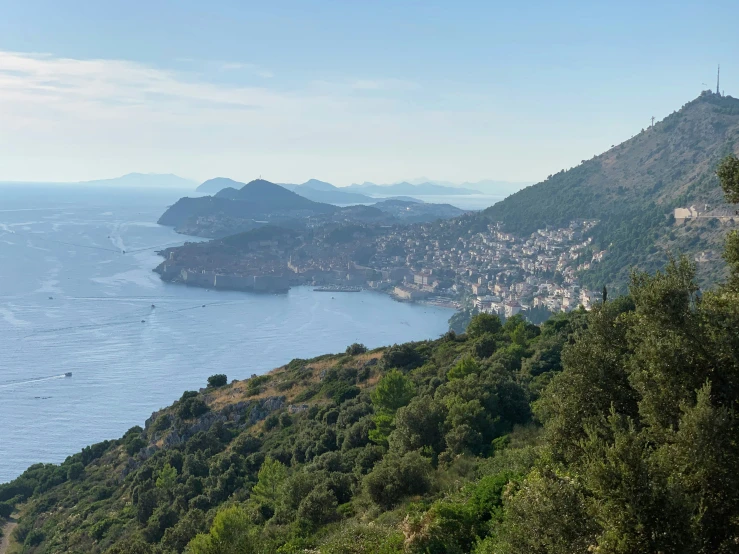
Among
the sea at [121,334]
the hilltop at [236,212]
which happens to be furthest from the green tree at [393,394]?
the hilltop at [236,212]

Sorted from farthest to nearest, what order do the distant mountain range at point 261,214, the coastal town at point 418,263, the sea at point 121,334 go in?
the distant mountain range at point 261,214 → the coastal town at point 418,263 → the sea at point 121,334

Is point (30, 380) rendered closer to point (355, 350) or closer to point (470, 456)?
point (355, 350)

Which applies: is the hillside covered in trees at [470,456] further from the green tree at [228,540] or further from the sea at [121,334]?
the sea at [121,334]

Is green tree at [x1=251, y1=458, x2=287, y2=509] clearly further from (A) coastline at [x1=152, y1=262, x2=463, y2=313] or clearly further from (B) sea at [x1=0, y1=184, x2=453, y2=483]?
(A) coastline at [x1=152, y1=262, x2=463, y2=313]

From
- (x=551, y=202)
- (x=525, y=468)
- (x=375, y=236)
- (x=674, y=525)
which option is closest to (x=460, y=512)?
(x=525, y=468)

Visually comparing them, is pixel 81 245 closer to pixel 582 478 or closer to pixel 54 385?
pixel 54 385

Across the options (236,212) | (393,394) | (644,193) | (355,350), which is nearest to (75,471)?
(355,350)
